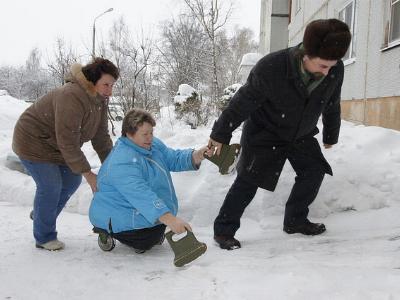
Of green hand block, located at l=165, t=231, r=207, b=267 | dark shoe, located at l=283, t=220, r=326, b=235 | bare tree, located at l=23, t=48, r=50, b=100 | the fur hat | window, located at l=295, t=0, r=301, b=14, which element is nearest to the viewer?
the fur hat

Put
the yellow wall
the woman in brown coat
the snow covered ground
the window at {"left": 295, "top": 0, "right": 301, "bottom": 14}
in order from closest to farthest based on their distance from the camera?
the snow covered ground
the woman in brown coat
the yellow wall
the window at {"left": 295, "top": 0, "right": 301, "bottom": 14}

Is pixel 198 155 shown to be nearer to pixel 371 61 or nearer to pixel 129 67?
pixel 371 61

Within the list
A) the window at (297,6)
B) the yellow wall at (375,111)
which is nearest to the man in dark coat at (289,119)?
the yellow wall at (375,111)

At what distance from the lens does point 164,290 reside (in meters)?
2.46

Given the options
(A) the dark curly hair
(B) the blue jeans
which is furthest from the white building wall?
(B) the blue jeans

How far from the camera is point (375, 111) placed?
19.8ft

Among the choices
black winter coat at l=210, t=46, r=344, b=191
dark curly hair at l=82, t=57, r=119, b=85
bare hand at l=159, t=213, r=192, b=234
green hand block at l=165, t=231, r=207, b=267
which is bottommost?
green hand block at l=165, t=231, r=207, b=267

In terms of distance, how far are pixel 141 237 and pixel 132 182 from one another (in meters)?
0.52

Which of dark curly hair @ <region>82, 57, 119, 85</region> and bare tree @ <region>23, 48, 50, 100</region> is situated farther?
bare tree @ <region>23, 48, 50, 100</region>

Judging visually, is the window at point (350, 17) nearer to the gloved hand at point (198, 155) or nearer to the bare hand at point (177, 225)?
the gloved hand at point (198, 155)

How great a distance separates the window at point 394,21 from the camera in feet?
18.2

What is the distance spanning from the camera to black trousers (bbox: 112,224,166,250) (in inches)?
126

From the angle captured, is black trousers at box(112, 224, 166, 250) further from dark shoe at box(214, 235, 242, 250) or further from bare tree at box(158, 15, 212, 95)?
bare tree at box(158, 15, 212, 95)

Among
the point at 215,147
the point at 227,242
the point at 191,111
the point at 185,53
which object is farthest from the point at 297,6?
the point at 185,53
